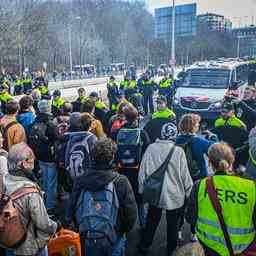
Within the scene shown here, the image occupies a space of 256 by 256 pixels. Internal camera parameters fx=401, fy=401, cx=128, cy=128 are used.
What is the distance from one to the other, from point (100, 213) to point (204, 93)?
1066 cm

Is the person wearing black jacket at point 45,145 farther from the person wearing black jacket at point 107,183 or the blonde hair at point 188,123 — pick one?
the person wearing black jacket at point 107,183

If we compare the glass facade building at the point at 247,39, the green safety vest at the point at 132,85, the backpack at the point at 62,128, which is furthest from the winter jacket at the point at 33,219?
the glass facade building at the point at 247,39

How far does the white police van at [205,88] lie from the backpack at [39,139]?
7.86 m

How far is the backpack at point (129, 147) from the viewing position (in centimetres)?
546

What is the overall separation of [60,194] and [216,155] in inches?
178

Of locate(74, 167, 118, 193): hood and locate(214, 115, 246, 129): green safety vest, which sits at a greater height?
locate(74, 167, 118, 193): hood

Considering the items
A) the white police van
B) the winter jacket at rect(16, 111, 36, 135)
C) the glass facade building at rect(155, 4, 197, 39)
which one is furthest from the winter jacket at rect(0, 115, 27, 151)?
the glass facade building at rect(155, 4, 197, 39)

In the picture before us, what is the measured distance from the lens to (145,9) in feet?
359

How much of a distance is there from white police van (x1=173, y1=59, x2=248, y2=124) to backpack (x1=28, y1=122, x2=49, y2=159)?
786 cm

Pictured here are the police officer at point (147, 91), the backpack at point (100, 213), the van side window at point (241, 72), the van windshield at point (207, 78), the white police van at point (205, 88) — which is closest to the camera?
the backpack at point (100, 213)

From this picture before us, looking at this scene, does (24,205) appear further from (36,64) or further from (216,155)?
(36,64)

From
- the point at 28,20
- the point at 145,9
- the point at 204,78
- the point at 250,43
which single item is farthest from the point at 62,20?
the point at 204,78

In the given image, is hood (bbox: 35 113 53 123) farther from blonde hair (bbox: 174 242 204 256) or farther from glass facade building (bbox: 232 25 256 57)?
glass facade building (bbox: 232 25 256 57)

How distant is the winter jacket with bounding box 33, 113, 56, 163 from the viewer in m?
6.13
